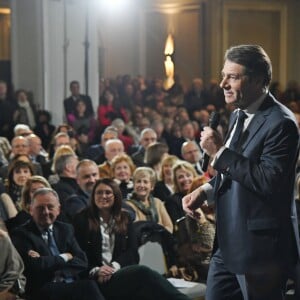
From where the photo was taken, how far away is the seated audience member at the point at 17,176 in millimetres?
7461

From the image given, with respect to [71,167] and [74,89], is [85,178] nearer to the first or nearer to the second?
[71,167]

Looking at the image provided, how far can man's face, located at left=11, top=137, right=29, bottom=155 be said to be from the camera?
371 inches

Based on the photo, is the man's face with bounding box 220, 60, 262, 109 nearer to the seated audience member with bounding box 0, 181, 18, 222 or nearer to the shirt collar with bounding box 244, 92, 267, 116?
the shirt collar with bounding box 244, 92, 267, 116

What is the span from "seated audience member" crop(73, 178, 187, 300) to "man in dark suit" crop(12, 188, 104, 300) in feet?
0.57

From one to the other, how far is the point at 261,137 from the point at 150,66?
1774 centimetres

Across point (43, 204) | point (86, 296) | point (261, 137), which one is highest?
point (261, 137)

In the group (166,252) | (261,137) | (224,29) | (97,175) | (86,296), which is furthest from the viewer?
(224,29)

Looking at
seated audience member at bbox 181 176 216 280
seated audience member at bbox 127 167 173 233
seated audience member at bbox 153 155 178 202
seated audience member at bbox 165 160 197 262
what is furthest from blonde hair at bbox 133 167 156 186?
seated audience member at bbox 181 176 216 280

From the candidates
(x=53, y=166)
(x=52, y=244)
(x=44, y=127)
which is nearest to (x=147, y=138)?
(x=44, y=127)

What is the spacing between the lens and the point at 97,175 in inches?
299

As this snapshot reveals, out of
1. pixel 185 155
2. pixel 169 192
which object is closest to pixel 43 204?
pixel 169 192

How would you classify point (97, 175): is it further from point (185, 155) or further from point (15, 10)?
point (15, 10)

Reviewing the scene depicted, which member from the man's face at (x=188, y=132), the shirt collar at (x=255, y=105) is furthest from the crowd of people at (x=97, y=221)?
the man's face at (x=188, y=132)

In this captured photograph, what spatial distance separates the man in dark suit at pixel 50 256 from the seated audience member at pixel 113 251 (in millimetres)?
173
